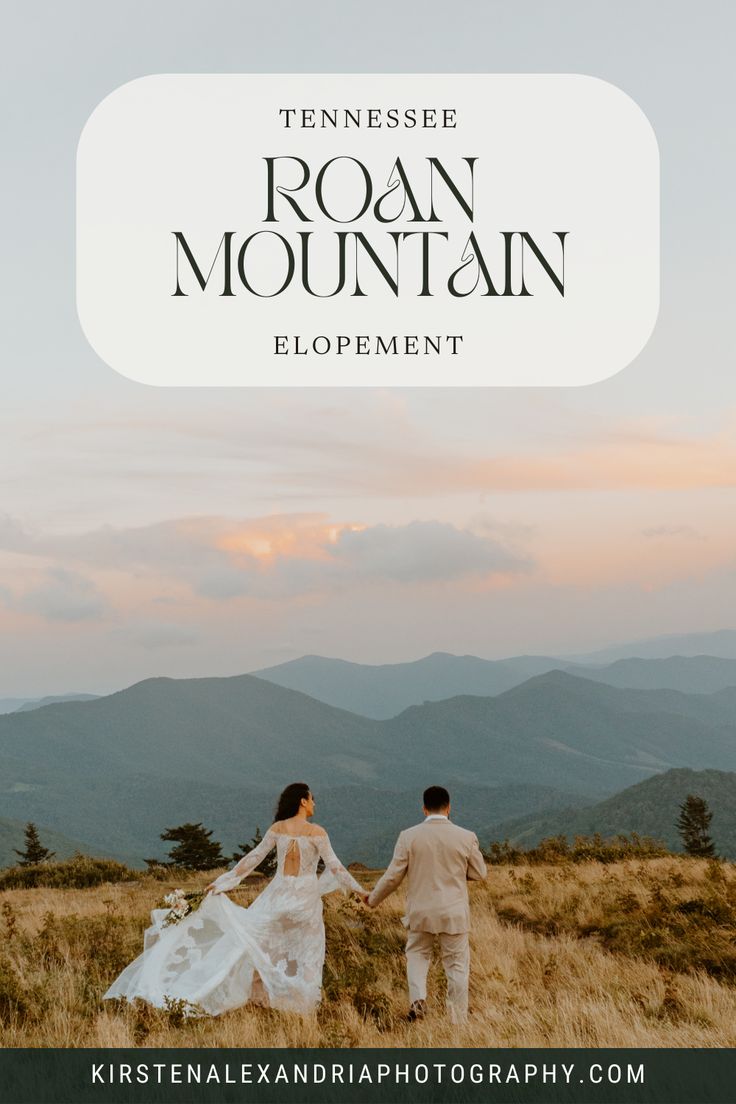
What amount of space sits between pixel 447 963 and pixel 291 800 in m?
2.39

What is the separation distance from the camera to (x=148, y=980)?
11070mm

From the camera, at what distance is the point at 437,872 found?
34.7ft

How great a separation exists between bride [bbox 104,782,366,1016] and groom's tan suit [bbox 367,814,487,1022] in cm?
118

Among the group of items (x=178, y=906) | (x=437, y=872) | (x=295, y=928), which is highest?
(x=437, y=872)

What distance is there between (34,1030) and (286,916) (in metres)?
2.76

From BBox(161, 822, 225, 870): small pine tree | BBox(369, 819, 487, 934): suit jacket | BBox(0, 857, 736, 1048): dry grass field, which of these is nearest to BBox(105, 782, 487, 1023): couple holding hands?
BBox(369, 819, 487, 934): suit jacket

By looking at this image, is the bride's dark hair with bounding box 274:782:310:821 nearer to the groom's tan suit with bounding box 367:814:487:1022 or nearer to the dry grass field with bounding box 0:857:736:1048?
the groom's tan suit with bounding box 367:814:487:1022
